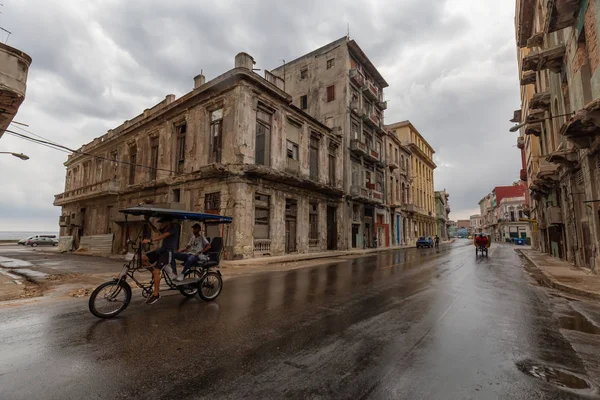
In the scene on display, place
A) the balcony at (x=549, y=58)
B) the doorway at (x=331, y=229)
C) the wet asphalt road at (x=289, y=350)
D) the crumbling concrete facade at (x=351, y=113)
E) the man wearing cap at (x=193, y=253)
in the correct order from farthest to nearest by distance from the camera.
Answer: the crumbling concrete facade at (x=351, y=113), the doorway at (x=331, y=229), the balcony at (x=549, y=58), the man wearing cap at (x=193, y=253), the wet asphalt road at (x=289, y=350)

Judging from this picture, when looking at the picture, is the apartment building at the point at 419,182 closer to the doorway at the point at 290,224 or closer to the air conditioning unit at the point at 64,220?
the doorway at the point at 290,224

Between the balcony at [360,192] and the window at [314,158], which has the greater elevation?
the window at [314,158]

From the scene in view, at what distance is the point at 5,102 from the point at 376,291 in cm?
1157

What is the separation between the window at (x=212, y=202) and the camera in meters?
17.4

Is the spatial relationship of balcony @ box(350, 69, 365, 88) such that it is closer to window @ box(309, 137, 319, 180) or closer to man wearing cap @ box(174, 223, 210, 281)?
window @ box(309, 137, 319, 180)

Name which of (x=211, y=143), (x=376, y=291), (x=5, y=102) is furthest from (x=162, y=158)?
(x=376, y=291)

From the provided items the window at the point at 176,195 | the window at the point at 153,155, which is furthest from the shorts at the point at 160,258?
the window at the point at 153,155

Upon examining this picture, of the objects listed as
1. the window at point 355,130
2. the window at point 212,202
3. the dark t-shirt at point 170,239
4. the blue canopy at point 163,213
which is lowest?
the dark t-shirt at point 170,239

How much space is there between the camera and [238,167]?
16.7 metres

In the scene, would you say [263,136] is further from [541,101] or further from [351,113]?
[541,101]

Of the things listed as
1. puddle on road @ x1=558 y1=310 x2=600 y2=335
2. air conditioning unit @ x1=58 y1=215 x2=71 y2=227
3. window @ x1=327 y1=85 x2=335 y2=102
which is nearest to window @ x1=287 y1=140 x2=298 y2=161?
window @ x1=327 y1=85 x2=335 y2=102

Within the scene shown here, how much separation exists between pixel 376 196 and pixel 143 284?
2705 cm

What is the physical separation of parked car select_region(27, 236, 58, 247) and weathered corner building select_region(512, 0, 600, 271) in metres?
51.4

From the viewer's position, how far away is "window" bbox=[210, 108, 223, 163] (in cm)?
1831
